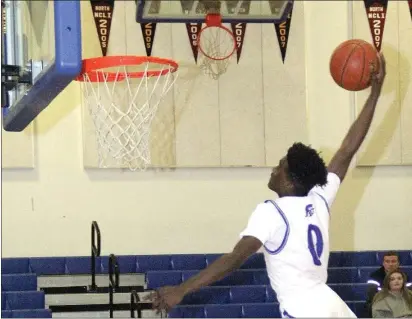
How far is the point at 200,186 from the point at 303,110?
1174 mm

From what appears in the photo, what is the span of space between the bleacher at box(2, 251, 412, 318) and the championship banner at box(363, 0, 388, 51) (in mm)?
1951

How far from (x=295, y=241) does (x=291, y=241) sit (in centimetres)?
2

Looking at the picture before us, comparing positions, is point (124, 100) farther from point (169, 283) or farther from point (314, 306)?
point (314, 306)

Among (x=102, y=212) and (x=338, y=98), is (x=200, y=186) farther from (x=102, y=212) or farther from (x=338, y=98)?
(x=338, y=98)

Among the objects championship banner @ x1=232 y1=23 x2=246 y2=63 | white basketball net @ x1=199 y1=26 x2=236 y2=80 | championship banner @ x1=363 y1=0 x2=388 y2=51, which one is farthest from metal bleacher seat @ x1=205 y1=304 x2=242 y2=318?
championship banner @ x1=363 y1=0 x2=388 y2=51

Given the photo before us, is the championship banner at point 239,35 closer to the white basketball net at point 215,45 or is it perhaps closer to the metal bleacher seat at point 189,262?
the white basketball net at point 215,45

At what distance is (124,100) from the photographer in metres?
7.60

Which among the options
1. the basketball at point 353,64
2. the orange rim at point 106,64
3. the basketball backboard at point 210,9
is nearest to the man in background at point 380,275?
the basketball backboard at point 210,9

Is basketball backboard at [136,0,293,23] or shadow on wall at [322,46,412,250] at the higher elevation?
basketball backboard at [136,0,293,23]

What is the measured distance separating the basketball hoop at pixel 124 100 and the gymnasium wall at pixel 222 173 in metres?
0.43

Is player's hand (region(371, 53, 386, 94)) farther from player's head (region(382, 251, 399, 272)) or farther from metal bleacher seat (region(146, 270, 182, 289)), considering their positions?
metal bleacher seat (region(146, 270, 182, 289))

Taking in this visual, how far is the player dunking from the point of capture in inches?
149

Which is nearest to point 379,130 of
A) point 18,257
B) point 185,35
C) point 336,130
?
point 336,130

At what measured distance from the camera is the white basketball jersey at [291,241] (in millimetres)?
3826
